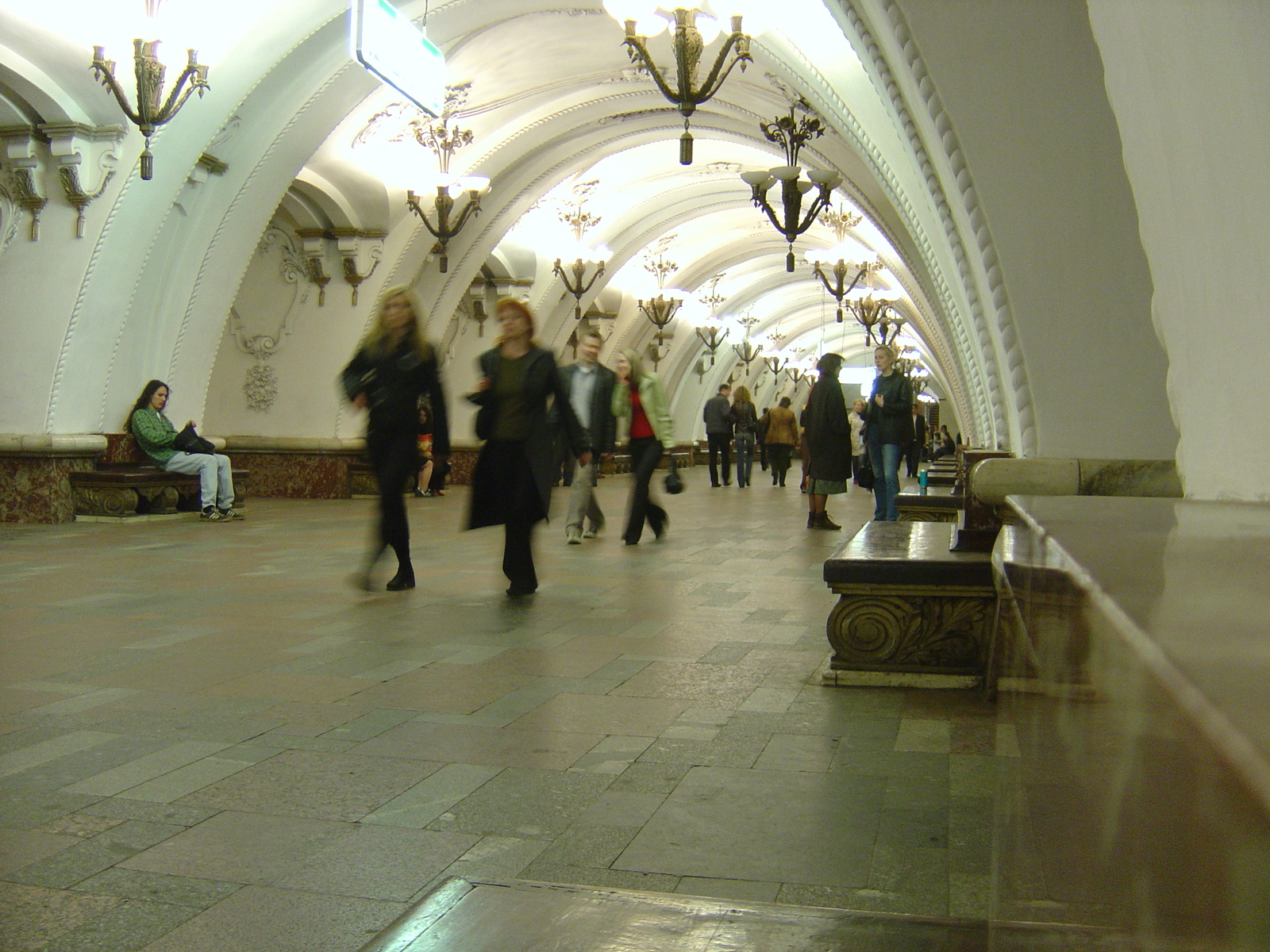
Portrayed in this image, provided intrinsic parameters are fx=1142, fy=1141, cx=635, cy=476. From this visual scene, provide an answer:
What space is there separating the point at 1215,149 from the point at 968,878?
1.19m

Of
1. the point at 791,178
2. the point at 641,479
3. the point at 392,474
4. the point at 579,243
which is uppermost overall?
the point at 579,243

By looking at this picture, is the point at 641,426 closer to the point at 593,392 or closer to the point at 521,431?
the point at 593,392

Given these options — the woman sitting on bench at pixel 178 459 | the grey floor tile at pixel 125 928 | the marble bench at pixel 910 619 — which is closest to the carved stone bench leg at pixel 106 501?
the woman sitting on bench at pixel 178 459

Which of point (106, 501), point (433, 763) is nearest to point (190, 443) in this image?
point (106, 501)

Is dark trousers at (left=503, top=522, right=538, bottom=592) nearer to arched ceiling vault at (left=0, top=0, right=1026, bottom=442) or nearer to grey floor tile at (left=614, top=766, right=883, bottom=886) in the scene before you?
arched ceiling vault at (left=0, top=0, right=1026, bottom=442)

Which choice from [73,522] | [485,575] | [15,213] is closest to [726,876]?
[485,575]

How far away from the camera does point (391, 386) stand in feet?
17.5

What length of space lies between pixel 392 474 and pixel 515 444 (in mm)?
588

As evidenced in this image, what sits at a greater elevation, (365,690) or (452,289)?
(452,289)

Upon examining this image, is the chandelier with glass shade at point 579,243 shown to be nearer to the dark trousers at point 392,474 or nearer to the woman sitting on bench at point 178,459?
the woman sitting on bench at point 178,459

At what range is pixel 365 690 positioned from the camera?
3361 mm

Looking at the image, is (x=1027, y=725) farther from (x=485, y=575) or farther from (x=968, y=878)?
(x=485, y=575)

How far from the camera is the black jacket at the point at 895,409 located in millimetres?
8148

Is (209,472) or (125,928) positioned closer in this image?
(125,928)
